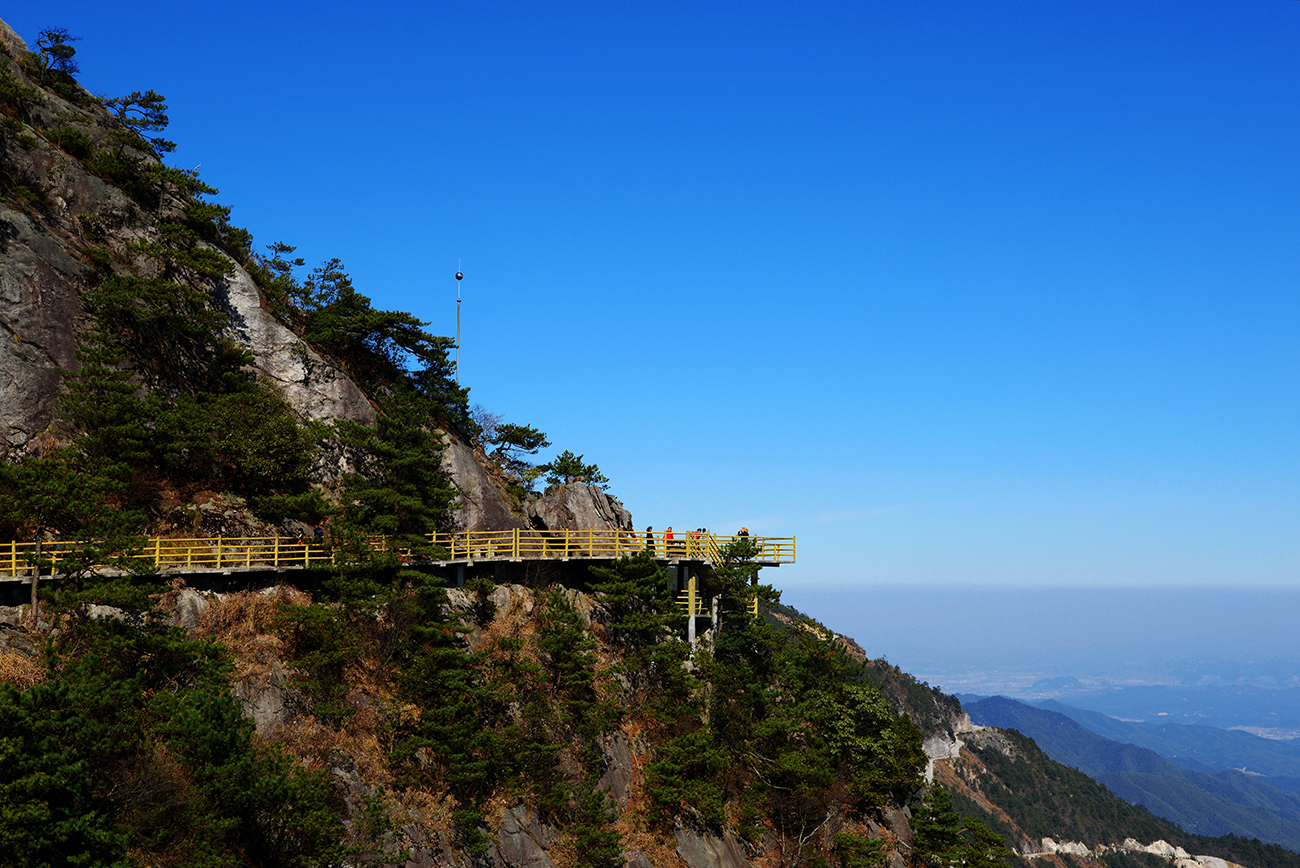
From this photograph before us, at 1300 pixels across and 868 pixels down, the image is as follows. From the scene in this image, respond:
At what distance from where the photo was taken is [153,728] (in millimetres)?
19391

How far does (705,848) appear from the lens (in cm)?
2955

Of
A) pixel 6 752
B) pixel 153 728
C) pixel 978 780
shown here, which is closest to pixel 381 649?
pixel 153 728

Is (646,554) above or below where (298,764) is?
above

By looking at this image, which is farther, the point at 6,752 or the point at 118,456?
the point at 118,456

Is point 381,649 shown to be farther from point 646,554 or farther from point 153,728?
point 646,554

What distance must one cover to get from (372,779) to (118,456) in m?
13.8

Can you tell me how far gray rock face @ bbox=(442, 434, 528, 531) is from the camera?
37.2 meters

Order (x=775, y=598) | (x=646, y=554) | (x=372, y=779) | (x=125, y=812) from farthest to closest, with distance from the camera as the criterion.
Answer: (x=775, y=598), (x=646, y=554), (x=372, y=779), (x=125, y=812)

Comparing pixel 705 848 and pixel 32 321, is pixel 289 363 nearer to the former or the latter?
pixel 32 321

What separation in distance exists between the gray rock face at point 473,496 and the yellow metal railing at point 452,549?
1255mm

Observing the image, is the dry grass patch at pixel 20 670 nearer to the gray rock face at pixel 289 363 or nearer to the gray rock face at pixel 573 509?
the gray rock face at pixel 289 363

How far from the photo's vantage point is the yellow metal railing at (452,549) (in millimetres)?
22938

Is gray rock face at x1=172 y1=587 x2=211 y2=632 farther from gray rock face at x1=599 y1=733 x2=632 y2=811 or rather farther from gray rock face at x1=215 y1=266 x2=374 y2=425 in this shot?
gray rock face at x1=599 y1=733 x2=632 y2=811

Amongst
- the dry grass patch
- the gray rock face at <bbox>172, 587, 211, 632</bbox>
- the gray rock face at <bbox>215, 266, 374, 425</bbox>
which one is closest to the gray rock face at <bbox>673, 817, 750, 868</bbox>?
the gray rock face at <bbox>172, 587, 211, 632</bbox>
